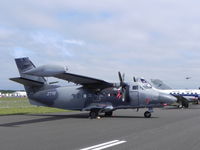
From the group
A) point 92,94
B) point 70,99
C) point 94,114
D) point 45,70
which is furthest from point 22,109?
point 45,70

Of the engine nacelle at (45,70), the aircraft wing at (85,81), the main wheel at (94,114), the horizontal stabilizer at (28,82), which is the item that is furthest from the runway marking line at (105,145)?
the horizontal stabilizer at (28,82)

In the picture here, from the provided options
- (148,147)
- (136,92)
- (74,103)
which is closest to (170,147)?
(148,147)

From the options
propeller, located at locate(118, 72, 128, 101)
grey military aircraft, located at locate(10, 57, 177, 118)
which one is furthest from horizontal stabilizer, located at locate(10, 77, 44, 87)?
propeller, located at locate(118, 72, 128, 101)

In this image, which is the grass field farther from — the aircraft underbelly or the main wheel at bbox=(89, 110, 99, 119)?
the main wheel at bbox=(89, 110, 99, 119)

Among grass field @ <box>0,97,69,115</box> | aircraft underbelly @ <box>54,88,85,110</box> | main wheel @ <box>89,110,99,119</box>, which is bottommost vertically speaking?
main wheel @ <box>89,110,99,119</box>

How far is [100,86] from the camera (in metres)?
22.0

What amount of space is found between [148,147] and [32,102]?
16728 mm

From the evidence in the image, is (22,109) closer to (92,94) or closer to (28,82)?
(28,82)

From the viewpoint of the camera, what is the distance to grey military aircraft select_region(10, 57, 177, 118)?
818 inches

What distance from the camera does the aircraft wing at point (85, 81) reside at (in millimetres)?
19766

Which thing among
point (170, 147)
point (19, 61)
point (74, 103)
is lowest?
point (170, 147)

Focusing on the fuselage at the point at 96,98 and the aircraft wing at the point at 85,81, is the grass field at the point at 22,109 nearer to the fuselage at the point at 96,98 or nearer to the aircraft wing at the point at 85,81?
the fuselage at the point at 96,98

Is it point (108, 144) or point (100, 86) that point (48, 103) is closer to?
point (100, 86)

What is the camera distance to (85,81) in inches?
829
